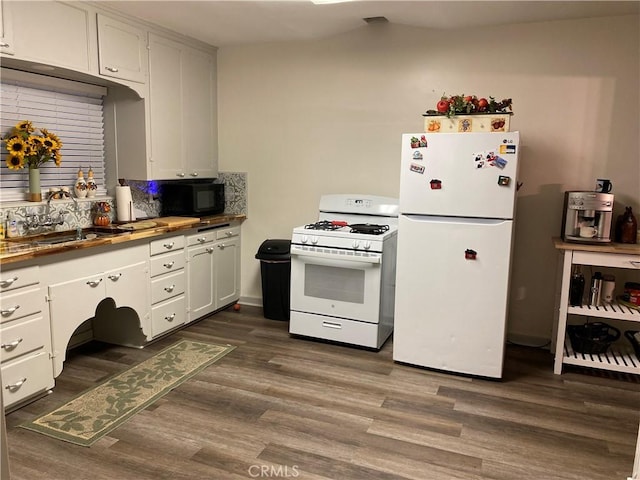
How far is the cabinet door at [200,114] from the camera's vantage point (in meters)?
4.33

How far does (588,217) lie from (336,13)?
2261 millimetres

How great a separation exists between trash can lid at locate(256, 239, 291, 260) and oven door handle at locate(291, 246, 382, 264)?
1.55 ft

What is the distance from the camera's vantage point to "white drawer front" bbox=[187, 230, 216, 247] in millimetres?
4086

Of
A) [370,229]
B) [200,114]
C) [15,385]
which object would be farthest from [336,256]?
[15,385]

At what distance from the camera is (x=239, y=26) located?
155 inches

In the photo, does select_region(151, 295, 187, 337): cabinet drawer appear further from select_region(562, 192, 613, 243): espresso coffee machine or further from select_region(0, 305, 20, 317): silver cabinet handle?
select_region(562, 192, 613, 243): espresso coffee machine

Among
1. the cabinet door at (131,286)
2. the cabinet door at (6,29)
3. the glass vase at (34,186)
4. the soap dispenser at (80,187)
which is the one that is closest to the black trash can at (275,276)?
the cabinet door at (131,286)

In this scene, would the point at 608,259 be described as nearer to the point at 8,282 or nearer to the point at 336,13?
the point at 336,13

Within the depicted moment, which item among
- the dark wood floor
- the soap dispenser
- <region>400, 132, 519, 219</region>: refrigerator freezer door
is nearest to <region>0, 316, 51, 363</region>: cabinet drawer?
the dark wood floor

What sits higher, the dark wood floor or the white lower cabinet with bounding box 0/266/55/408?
the white lower cabinet with bounding box 0/266/55/408

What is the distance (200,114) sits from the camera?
4.51 metres

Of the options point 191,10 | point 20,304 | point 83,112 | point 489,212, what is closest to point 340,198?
point 489,212

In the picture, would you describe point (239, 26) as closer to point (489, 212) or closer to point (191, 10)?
point (191, 10)

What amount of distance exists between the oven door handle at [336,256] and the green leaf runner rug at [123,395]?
2.87 ft
